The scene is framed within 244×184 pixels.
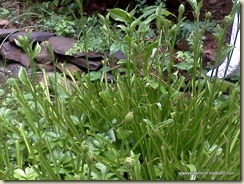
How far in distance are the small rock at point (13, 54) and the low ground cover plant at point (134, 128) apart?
1050mm

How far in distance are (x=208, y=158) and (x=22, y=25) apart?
79.3 inches

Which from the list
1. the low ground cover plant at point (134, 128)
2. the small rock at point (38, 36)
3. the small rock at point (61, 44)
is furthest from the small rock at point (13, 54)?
the low ground cover plant at point (134, 128)

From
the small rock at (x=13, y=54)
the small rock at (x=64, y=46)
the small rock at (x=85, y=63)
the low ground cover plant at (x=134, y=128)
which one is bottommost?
the small rock at (x=13, y=54)

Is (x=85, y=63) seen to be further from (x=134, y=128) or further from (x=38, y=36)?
(x=134, y=128)

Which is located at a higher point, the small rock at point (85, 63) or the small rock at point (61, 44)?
the small rock at point (61, 44)

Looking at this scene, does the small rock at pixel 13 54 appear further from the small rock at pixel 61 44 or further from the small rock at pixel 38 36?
the small rock at pixel 61 44

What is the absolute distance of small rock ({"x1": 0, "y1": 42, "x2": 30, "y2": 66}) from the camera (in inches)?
111

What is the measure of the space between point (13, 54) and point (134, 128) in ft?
4.85

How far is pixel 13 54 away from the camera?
2881 millimetres

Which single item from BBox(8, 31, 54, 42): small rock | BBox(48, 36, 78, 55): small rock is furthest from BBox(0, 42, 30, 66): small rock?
BBox(48, 36, 78, 55): small rock

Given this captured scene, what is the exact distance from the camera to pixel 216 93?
1605 mm

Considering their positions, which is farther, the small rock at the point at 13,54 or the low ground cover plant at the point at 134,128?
the small rock at the point at 13,54

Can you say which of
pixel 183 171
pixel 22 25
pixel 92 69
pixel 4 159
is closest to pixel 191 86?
pixel 183 171

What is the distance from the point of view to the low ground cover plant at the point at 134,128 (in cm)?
143
